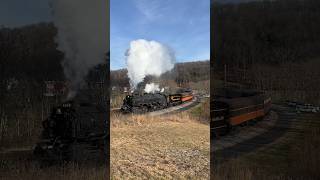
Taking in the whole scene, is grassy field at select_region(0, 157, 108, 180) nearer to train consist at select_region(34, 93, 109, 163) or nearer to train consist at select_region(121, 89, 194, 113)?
train consist at select_region(34, 93, 109, 163)

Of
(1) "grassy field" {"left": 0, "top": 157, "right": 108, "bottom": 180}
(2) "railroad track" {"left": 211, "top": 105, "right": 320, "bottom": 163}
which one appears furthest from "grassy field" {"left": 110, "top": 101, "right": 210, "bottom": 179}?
(2) "railroad track" {"left": 211, "top": 105, "right": 320, "bottom": 163}

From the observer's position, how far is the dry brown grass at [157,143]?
510 inches

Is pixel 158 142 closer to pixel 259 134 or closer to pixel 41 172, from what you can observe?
pixel 41 172

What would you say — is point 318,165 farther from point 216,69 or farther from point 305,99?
point 216,69

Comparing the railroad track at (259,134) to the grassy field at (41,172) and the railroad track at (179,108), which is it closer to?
the grassy field at (41,172)

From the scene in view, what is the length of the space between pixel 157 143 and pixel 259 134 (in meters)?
8.52

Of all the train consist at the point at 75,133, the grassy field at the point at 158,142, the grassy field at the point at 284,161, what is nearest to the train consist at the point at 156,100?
the grassy field at the point at 158,142

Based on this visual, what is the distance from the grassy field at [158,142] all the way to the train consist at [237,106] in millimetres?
5813

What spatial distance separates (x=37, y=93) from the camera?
24.8ft

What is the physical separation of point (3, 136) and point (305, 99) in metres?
6.32

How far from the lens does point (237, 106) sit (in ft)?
22.2

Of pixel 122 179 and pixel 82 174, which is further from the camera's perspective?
pixel 122 179

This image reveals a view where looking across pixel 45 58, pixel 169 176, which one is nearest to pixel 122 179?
pixel 169 176

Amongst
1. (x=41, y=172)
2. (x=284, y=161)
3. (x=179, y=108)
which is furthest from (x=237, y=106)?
(x=179, y=108)
